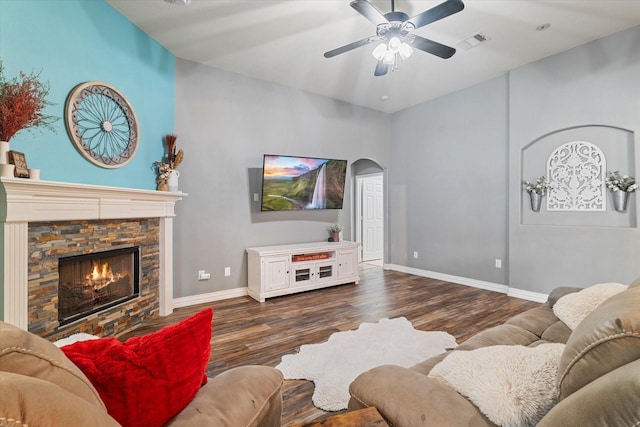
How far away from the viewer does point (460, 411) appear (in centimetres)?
89

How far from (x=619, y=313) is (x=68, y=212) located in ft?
10.3

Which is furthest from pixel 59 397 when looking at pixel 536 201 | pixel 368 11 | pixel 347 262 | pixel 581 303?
pixel 536 201

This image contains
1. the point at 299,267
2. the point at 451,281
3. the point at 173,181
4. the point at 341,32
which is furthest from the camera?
the point at 451,281

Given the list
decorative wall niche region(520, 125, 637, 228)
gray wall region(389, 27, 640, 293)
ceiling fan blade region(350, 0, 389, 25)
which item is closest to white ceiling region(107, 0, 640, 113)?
gray wall region(389, 27, 640, 293)

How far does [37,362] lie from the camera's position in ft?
1.88

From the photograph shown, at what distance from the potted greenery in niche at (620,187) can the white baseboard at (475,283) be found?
4.38ft

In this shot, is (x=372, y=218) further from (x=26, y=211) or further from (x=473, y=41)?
(x=26, y=211)

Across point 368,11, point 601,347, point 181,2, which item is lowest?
point 601,347

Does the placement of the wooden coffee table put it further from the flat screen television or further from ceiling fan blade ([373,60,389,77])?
the flat screen television

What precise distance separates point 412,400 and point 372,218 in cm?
633

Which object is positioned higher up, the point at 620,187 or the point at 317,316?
the point at 620,187

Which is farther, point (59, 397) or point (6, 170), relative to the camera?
point (6, 170)

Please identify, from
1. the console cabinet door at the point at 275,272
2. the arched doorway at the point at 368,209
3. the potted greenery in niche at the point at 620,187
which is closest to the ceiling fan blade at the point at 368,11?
the console cabinet door at the point at 275,272

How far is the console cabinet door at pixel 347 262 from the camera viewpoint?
466cm
